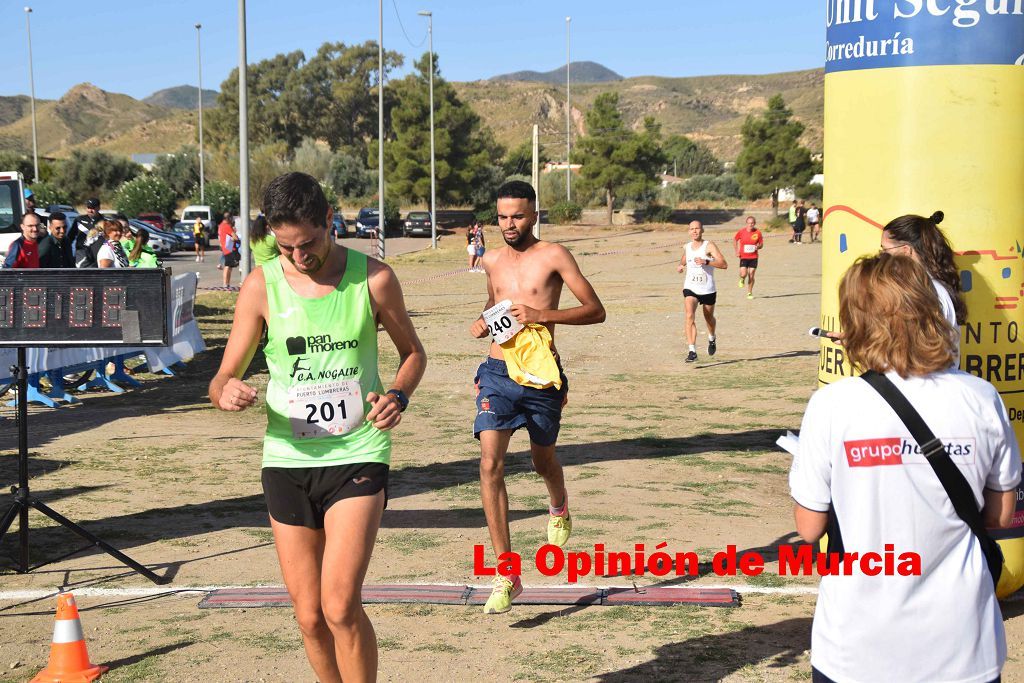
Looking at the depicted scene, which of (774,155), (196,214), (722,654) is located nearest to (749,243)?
(722,654)

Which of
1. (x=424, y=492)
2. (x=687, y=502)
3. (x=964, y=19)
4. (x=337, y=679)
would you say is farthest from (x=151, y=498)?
(x=964, y=19)

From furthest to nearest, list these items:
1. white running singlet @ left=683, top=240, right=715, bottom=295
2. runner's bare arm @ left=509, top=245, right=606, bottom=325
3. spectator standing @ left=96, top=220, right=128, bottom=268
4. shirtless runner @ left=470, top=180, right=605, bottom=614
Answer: white running singlet @ left=683, top=240, right=715, bottom=295
spectator standing @ left=96, top=220, right=128, bottom=268
runner's bare arm @ left=509, top=245, right=606, bottom=325
shirtless runner @ left=470, top=180, right=605, bottom=614

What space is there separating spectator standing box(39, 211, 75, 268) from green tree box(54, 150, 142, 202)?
73.3 metres

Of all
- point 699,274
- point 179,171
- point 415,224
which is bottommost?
point 699,274

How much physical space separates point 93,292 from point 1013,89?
483cm

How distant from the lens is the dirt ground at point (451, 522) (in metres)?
5.34

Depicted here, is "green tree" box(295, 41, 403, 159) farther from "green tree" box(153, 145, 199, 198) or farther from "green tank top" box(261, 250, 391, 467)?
"green tank top" box(261, 250, 391, 467)

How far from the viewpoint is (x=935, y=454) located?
2.88 meters

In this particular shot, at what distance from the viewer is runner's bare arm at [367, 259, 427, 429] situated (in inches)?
166

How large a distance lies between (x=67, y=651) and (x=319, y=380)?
177 cm

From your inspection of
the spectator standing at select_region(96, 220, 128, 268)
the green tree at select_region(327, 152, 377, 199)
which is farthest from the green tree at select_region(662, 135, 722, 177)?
the spectator standing at select_region(96, 220, 128, 268)

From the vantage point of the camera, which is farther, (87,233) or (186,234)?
(186,234)

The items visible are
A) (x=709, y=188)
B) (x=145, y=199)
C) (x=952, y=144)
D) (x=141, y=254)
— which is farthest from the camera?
(x=709, y=188)

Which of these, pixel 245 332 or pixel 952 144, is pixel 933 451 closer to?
pixel 245 332
